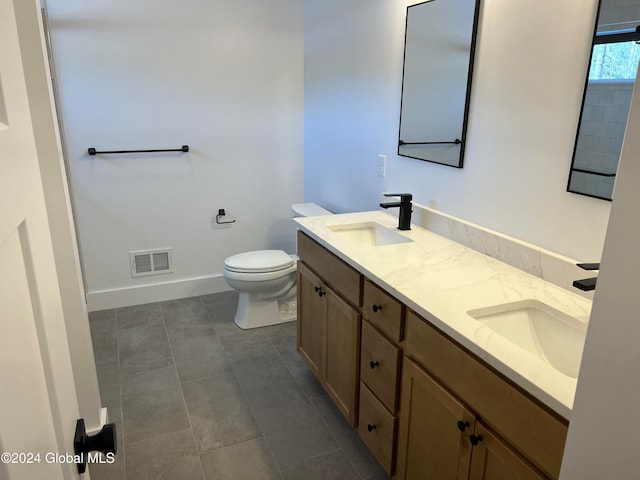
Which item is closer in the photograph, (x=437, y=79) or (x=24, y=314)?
(x=24, y=314)

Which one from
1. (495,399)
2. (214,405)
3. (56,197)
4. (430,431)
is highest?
(56,197)

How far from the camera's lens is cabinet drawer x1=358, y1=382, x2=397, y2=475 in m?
1.82

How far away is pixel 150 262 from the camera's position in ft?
11.8

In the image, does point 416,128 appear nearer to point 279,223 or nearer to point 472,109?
point 472,109

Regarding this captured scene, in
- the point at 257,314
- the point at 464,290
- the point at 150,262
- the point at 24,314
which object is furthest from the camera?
the point at 150,262

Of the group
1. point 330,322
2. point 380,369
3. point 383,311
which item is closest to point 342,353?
point 330,322

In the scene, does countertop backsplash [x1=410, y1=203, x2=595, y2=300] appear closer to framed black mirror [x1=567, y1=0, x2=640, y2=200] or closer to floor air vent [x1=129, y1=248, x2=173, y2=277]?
framed black mirror [x1=567, y1=0, x2=640, y2=200]

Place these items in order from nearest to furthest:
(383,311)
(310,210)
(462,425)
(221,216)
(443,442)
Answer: (462,425), (443,442), (383,311), (310,210), (221,216)

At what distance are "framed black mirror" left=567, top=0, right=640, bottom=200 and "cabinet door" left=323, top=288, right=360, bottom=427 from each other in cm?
97

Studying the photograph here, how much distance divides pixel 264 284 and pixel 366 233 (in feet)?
2.95

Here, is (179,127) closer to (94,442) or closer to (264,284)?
(264,284)

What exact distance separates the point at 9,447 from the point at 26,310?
17cm

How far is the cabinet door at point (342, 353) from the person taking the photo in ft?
6.68

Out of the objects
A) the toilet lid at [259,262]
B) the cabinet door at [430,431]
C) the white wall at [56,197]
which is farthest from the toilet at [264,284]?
the cabinet door at [430,431]
